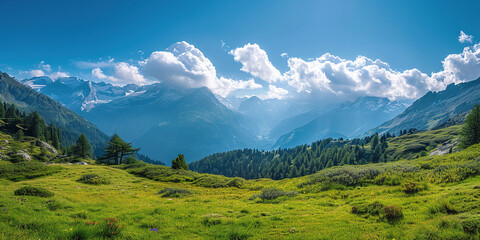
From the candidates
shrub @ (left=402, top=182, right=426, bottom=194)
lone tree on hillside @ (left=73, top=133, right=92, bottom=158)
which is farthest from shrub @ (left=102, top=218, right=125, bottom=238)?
lone tree on hillside @ (left=73, top=133, right=92, bottom=158)

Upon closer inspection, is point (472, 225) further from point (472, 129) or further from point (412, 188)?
point (472, 129)

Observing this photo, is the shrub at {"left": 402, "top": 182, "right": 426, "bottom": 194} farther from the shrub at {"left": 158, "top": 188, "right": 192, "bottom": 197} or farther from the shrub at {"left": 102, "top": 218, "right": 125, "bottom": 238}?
the shrub at {"left": 158, "top": 188, "right": 192, "bottom": 197}

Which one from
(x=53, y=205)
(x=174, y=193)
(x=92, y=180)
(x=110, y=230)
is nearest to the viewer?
(x=110, y=230)

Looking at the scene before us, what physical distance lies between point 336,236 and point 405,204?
9061 mm

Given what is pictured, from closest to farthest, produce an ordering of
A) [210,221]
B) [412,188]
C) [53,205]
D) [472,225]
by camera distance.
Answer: [472,225] → [210,221] → [53,205] → [412,188]

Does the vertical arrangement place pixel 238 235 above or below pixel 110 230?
below

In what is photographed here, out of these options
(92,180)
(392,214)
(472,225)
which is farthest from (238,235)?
(92,180)

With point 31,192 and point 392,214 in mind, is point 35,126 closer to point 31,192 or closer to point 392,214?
point 31,192

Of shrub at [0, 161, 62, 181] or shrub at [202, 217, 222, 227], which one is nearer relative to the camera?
shrub at [202, 217, 222, 227]

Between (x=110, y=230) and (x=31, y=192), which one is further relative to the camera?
(x=31, y=192)

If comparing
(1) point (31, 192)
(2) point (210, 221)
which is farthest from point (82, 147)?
(2) point (210, 221)

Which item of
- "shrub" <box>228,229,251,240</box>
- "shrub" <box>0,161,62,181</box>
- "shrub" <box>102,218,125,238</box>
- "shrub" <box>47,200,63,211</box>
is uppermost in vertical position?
"shrub" <box>0,161,62,181</box>

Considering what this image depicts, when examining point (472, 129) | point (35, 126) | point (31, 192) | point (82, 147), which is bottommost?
point (31, 192)

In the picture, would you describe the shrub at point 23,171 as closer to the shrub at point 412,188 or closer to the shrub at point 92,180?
the shrub at point 92,180
